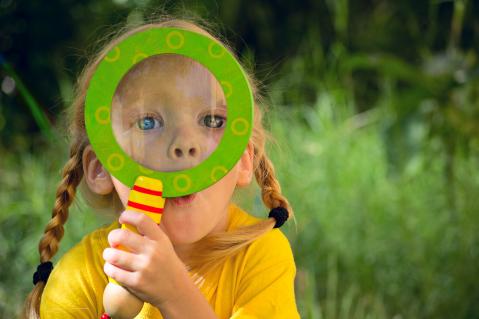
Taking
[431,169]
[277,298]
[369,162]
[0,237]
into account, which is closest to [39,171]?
[0,237]

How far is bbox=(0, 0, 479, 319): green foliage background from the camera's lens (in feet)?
11.4

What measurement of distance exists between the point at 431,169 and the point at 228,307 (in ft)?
7.06

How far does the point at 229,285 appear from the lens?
198cm

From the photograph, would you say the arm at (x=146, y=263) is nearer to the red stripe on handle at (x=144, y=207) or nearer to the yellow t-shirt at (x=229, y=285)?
the red stripe on handle at (x=144, y=207)

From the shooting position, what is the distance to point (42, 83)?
16.8 feet

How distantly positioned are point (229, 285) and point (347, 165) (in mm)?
2031

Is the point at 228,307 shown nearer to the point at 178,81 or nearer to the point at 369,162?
the point at 178,81

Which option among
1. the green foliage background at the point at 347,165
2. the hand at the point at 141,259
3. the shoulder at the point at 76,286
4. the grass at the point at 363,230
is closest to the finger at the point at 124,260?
the hand at the point at 141,259

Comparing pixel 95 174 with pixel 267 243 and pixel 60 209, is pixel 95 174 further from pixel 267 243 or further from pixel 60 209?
pixel 267 243

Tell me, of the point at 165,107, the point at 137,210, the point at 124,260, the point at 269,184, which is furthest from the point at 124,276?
the point at 269,184

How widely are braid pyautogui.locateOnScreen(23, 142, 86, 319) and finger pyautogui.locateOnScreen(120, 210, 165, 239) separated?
1.32ft

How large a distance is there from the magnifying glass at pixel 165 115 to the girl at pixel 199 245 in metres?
0.01

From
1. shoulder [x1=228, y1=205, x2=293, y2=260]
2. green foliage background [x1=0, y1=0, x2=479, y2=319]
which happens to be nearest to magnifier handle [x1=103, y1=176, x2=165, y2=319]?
shoulder [x1=228, y1=205, x2=293, y2=260]

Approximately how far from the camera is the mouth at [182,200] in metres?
1.77
